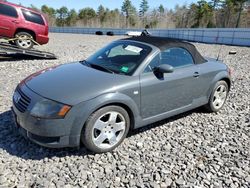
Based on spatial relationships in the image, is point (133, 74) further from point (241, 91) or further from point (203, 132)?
point (241, 91)

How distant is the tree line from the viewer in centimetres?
5294

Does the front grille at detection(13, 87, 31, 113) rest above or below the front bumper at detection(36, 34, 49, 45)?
above

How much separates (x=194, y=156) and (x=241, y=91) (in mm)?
3859

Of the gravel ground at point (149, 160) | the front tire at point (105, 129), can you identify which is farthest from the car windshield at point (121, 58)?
the gravel ground at point (149, 160)

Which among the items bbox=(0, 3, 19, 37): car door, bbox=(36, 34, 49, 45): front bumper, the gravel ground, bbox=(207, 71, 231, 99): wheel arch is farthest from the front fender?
bbox=(36, 34, 49, 45): front bumper

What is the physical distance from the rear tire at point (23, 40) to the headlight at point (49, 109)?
8.85 metres

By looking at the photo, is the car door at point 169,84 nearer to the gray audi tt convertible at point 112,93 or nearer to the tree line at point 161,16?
the gray audi tt convertible at point 112,93

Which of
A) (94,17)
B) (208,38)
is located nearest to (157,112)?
(208,38)

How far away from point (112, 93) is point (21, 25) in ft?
30.0

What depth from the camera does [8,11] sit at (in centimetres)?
1080

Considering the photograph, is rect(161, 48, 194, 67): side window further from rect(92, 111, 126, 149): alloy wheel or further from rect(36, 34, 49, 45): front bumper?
rect(36, 34, 49, 45): front bumper

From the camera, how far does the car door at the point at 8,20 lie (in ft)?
35.0

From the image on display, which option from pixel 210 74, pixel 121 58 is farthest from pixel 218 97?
pixel 121 58

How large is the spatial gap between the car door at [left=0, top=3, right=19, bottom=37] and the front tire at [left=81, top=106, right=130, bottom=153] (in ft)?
29.8
